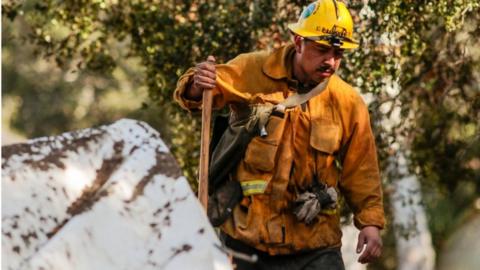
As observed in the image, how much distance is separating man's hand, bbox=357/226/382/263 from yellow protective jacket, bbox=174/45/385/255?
0.15ft

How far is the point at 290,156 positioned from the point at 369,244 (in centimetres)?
65

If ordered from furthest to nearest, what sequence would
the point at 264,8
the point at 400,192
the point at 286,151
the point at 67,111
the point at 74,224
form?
the point at 67,111 → the point at 400,192 → the point at 264,8 → the point at 286,151 → the point at 74,224

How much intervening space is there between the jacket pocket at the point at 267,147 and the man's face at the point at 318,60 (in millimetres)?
299

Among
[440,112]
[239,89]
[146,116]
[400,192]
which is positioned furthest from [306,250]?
[146,116]

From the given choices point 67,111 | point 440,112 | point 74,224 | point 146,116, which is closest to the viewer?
point 74,224

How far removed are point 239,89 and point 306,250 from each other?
3.06 feet

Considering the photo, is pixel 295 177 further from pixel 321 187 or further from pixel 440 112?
pixel 440 112

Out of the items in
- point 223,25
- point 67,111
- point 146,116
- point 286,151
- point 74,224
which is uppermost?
point 74,224

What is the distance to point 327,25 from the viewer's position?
299 inches

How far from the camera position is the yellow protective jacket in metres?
7.46

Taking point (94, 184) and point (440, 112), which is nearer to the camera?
point (94, 184)

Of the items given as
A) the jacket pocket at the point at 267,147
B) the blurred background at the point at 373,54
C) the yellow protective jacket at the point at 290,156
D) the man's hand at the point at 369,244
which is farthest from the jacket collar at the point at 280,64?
the blurred background at the point at 373,54

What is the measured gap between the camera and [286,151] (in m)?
7.47

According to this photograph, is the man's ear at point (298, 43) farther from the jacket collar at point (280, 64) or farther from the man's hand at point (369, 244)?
the man's hand at point (369, 244)
